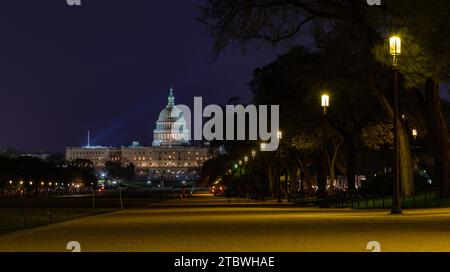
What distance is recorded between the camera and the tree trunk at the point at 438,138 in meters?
43.4

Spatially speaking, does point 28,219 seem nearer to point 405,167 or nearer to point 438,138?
point 438,138

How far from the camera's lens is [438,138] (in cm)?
4375

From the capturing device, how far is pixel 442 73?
41250mm

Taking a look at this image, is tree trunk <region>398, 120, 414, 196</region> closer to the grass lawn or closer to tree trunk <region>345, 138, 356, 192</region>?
the grass lawn

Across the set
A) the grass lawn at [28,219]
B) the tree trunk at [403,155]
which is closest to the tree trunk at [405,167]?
the tree trunk at [403,155]

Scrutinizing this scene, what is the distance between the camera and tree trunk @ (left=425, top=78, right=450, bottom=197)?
142 ft
